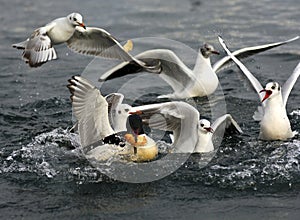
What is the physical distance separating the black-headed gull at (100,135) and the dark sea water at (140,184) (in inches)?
8.3

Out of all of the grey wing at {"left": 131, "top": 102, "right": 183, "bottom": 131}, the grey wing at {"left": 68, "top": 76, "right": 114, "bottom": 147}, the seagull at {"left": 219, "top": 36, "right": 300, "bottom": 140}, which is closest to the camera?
the grey wing at {"left": 68, "top": 76, "right": 114, "bottom": 147}

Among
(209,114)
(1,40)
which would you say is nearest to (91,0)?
(1,40)

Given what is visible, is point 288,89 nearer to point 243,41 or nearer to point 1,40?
point 243,41

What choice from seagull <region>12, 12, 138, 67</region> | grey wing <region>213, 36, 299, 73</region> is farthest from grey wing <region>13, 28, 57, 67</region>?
grey wing <region>213, 36, 299, 73</region>

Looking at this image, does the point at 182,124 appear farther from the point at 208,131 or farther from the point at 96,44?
the point at 96,44

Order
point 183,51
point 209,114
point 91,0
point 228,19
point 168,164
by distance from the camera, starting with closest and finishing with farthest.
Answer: point 168,164, point 209,114, point 183,51, point 228,19, point 91,0

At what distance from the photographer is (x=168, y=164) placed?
22.2ft

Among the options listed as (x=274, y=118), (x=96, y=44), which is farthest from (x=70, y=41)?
(x=274, y=118)

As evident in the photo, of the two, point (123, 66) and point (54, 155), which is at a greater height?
point (123, 66)

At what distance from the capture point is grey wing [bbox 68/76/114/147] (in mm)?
6250

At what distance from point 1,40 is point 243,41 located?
14.4 ft

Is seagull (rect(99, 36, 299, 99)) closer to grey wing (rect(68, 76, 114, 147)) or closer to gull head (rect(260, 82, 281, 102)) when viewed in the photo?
gull head (rect(260, 82, 281, 102))

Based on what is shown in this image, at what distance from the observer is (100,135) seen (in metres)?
6.66

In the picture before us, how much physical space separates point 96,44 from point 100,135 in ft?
5.25
